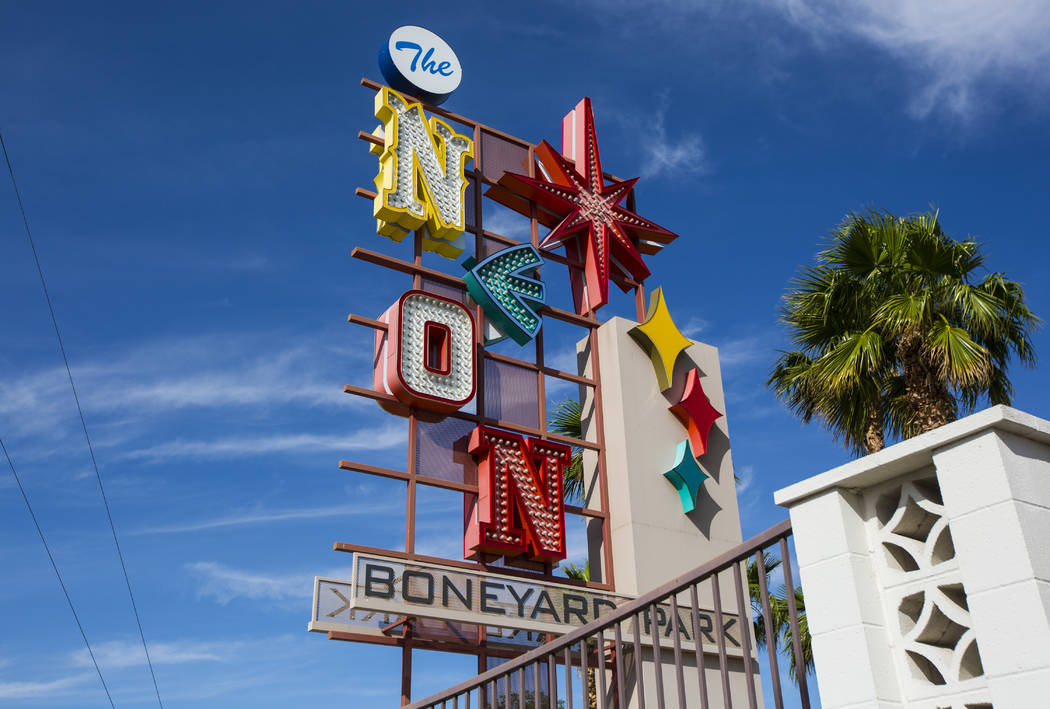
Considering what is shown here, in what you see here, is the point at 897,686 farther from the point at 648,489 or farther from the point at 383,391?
the point at 648,489

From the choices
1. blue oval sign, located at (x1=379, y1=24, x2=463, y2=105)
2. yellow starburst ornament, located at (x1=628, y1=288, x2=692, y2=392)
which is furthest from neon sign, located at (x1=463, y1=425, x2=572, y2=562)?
blue oval sign, located at (x1=379, y1=24, x2=463, y2=105)

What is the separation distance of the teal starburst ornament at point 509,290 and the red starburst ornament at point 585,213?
131 centimetres

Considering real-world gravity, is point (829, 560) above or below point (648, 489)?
below

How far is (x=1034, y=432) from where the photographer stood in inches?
172

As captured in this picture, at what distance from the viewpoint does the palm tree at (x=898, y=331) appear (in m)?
14.2

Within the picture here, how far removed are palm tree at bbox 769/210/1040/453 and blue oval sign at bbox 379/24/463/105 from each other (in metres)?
7.50

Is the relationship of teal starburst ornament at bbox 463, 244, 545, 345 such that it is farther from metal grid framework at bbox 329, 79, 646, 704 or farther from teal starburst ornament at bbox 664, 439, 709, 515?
teal starburst ornament at bbox 664, 439, 709, 515

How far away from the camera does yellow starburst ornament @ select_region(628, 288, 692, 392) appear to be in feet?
60.7

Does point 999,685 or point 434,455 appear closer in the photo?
point 999,685

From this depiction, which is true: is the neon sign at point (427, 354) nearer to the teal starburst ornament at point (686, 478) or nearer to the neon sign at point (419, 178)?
the neon sign at point (419, 178)

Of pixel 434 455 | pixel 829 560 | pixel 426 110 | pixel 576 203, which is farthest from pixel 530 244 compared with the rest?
pixel 829 560

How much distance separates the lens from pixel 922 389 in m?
14.3

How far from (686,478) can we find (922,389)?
452cm

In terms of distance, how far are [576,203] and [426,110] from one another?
3.24 meters
